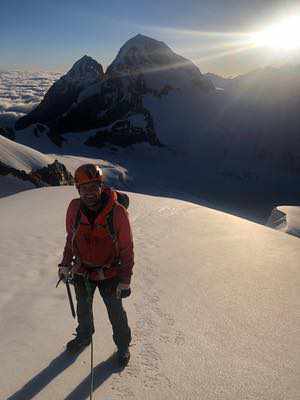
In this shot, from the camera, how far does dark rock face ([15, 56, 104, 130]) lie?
119062 mm

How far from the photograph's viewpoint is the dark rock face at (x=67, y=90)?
119 meters

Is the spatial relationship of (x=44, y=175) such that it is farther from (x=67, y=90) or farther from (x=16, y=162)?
(x=67, y=90)

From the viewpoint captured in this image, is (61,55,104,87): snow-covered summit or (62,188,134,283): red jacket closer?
(62,188,134,283): red jacket

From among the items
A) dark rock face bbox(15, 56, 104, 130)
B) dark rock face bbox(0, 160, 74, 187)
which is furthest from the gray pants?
dark rock face bbox(15, 56, 104, 130)

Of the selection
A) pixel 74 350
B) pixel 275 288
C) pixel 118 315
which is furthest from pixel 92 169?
pixel 275 288

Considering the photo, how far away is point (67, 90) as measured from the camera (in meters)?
A: 123

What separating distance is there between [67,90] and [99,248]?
125 m

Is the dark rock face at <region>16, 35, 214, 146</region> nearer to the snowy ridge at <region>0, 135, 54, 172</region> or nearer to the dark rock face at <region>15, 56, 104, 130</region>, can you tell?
the dark rock face at <region>15, 56, 104, 130</region>

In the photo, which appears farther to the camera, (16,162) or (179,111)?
(179,111)

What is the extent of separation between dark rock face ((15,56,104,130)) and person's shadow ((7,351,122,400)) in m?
118

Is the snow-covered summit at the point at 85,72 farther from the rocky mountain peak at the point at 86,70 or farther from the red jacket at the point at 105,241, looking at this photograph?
the red jacket at the point at 105,241

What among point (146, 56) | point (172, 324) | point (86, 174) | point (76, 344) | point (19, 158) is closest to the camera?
point (86, 174)

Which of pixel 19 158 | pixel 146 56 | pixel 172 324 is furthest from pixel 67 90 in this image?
pixel 172 324

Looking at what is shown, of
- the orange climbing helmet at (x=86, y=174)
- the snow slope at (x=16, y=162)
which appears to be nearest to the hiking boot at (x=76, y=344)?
the orange climbing helmet at (x=86, y=174)
